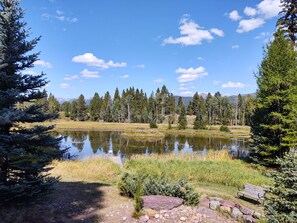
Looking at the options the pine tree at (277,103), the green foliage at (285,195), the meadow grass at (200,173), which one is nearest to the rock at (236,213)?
the green foliage at (285,195)

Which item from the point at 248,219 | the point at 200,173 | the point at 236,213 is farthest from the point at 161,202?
the point at 200,173

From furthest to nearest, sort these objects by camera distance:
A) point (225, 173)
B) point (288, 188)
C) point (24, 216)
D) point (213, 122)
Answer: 1. point (213, 122)
2. point (225, 173)
3. point (24, 216)
4. point (288, 188)

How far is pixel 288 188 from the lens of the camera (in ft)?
18.1

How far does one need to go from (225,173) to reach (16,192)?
9.92m

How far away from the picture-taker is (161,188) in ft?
27.2

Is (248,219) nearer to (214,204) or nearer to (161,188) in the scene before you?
(214,204)

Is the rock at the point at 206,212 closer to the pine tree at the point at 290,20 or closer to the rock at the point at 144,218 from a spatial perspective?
the rock at the point at 144,218

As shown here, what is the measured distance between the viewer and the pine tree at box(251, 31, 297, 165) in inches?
601

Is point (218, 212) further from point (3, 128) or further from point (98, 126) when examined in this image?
point (98, 126)

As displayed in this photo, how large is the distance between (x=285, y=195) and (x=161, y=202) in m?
3.40

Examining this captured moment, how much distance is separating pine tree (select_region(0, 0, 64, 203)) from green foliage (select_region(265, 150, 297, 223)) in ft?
19.1

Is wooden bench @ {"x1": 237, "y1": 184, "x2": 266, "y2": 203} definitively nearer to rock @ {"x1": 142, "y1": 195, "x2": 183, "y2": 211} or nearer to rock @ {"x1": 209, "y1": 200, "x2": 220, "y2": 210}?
rock @ {"x1": 209, "y1": 200, "x2": 220, "y2": 210}

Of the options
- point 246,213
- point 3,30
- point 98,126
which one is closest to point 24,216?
point 3,30

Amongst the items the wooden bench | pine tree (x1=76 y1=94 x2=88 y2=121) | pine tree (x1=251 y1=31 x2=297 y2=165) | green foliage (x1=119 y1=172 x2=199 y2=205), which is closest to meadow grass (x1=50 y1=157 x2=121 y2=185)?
green foliage (x1=119 y1=172 x2=199 y2=205)
